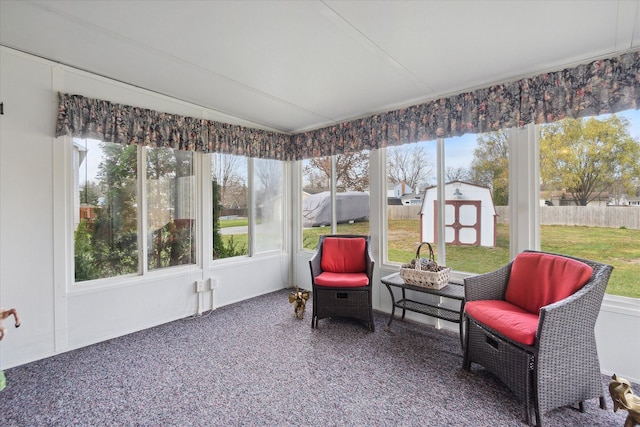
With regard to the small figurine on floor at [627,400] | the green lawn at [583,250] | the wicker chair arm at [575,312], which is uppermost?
the green lawn at [583,250]

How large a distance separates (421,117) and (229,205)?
263 centimetres

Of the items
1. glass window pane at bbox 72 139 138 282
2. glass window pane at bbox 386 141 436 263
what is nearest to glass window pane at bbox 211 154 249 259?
glass window pane at bbox 72 139 138 282

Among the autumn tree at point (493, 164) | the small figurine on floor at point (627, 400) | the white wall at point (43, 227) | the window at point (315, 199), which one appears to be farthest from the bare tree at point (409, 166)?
the white wall at point (43, 227)

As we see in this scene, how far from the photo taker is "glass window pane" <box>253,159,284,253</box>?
4.12 metres

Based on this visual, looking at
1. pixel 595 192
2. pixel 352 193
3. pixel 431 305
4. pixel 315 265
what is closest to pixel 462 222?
pixel 431 305

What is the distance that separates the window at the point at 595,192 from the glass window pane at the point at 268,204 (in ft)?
10.7

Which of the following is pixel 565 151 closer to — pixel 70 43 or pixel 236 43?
pixel 236 43

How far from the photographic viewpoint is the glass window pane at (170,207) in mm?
3070

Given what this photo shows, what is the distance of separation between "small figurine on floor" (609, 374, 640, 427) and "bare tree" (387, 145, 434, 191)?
2.16 metres

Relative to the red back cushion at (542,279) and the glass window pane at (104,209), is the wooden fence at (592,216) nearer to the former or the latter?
the red back cushion at (542,279)

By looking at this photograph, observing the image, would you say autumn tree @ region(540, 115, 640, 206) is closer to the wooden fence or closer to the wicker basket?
the wooden fence

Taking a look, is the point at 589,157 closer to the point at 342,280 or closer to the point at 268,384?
the point at 342,280

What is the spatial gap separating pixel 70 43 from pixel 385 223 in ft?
11.0

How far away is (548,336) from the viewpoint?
1606 millimetres
